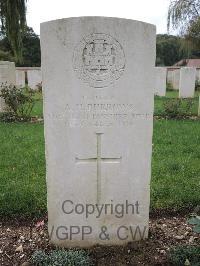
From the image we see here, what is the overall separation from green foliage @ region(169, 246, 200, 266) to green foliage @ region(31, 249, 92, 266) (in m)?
0.70

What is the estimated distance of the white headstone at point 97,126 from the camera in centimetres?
278

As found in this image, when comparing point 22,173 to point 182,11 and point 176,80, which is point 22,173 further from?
point 176,80

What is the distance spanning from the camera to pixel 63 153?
2.96 m

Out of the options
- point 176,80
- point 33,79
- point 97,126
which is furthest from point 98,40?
point 176,80

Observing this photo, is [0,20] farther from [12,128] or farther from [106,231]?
[106,231]

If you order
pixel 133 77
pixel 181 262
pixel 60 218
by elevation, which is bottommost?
pixel 181 262

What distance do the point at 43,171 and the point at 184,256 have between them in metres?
2.64

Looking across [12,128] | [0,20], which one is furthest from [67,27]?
[0,20]

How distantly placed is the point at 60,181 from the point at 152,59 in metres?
1.28

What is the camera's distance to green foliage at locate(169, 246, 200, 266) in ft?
9.32

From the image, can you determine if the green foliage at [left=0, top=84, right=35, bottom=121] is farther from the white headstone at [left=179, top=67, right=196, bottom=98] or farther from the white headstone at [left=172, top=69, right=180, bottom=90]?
the white headstone at [left=172, top=69, right=180, bottom=90]

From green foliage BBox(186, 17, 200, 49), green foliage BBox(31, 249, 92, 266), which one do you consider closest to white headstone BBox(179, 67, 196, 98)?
green foliage BBox(186, 17, 200, 49)

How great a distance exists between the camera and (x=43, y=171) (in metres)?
5.02

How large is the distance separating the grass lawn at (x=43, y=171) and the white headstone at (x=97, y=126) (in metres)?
0.83
